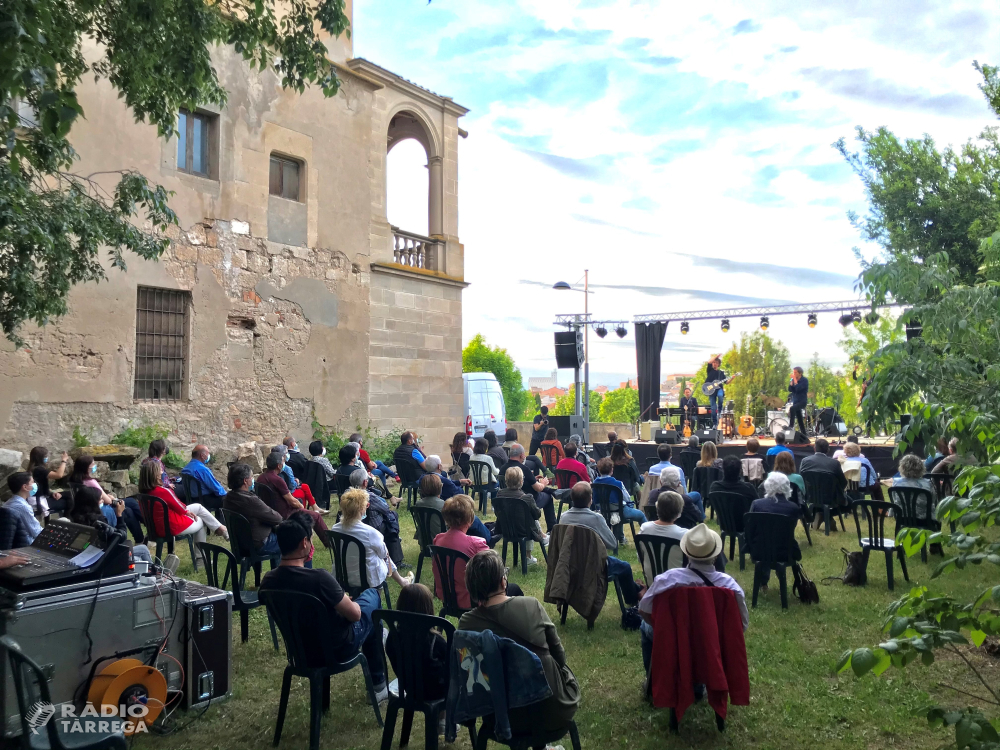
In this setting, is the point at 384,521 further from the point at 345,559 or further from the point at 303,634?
the point at 303,634

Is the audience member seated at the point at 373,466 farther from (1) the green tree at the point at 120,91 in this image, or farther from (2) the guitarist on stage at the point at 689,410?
(2) the guitarist on stage at the point at 689,410

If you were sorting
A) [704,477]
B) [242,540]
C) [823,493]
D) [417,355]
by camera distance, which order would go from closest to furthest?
[242,540] → [823,493] → [704,477] → [417,355]

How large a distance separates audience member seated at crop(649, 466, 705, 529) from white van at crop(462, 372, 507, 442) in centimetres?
993

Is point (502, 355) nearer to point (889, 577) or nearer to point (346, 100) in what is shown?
point (346, 100)

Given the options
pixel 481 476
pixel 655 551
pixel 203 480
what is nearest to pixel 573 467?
pixel 481 476

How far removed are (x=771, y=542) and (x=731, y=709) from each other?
222 cm

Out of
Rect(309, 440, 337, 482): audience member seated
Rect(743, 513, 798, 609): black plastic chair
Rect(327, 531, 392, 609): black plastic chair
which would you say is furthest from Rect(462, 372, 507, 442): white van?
Rect(327, 531, 392, 609): black plastic chair

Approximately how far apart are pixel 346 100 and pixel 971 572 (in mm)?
12161

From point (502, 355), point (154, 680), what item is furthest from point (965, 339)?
point (502, 355)

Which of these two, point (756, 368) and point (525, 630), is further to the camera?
point (756, 368)

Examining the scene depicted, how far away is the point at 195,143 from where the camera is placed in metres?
11.3

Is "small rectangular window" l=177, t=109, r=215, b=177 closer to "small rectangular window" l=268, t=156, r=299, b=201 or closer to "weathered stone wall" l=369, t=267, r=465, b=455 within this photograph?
"small rectangular window" l=268, t=156, r=299, b=201

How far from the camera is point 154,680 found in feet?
11.8

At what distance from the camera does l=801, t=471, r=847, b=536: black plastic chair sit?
8.44m
